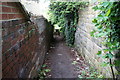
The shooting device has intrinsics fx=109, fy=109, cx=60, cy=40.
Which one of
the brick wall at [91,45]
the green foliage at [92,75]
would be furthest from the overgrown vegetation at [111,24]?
the green foliage at [92,75]

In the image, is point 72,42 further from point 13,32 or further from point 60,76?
point 13,32

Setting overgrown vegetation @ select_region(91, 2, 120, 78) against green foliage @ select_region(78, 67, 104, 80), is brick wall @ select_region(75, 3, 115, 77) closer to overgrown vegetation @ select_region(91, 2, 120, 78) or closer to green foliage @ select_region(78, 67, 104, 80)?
green foliage @ select_region(78, 67, 104, 80)

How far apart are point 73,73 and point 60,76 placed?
49cm

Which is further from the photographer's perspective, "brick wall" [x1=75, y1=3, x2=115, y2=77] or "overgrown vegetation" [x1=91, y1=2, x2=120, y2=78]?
"brick wall" [x1=75, y1=3, x2=115, y2=77]

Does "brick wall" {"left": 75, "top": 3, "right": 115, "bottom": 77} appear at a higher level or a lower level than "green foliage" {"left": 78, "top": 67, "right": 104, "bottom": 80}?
higher

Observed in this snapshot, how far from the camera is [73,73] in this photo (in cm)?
375

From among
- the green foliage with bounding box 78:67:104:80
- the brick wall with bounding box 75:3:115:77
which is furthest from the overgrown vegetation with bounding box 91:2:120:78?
the green foliage with bounding box 78:67:104:80

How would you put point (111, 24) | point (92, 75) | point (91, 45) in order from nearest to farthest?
point (111, 24) < point (92, 75) < point (91, 45)

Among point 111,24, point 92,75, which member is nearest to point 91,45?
point 92,75

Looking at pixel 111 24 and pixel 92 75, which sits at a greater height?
pixel 111 24

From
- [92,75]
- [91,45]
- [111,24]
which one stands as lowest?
[92,75]

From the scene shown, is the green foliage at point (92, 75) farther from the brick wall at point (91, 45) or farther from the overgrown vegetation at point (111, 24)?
the overgrown vegetation at point (111, 24)

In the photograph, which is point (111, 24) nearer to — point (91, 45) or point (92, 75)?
point (92, 75)

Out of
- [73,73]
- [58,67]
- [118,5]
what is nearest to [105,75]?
[73,73]
